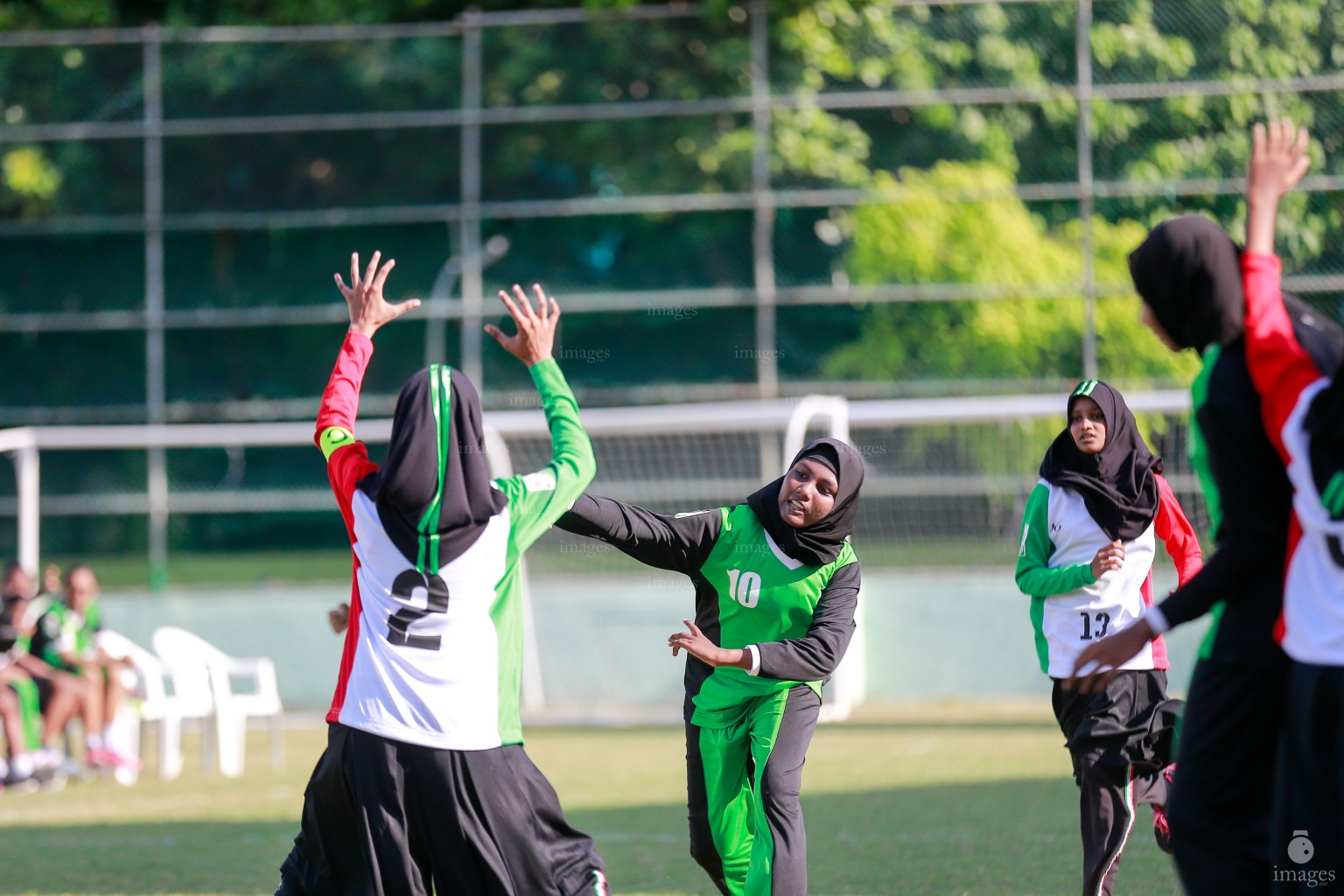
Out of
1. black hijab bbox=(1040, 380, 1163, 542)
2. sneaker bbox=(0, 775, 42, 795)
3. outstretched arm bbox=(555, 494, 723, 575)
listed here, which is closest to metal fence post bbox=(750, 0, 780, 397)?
sneaker bbox=(0, 775, 42, 795)

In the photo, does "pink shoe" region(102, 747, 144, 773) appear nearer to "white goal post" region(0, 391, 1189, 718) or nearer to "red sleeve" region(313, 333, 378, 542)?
"white goal post" region(0, 391, 1189, 718)

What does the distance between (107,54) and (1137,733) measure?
16.5 metres

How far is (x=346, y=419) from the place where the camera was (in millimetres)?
4234

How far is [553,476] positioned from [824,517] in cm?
135

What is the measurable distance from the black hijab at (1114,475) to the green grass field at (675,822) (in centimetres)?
150

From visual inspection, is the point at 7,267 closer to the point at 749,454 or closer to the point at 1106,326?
the point at 749,454

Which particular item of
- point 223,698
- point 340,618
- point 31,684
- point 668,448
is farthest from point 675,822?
point 668,448

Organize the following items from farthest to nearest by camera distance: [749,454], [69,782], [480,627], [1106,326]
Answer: [1106,326] → [749,454] → [69,782] → [480,627]

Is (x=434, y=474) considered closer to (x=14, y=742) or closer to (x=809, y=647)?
(x=809, y=647)

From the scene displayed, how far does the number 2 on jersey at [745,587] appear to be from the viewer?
5176mm

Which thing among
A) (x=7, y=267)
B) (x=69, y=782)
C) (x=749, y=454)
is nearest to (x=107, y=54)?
(x=7, y=267)

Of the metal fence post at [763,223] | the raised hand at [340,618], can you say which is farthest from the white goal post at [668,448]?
the raised hand at [340,618]

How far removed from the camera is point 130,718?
1136 cm

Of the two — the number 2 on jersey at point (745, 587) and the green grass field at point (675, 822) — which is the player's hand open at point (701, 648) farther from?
the green grass field at point (675, 822)
